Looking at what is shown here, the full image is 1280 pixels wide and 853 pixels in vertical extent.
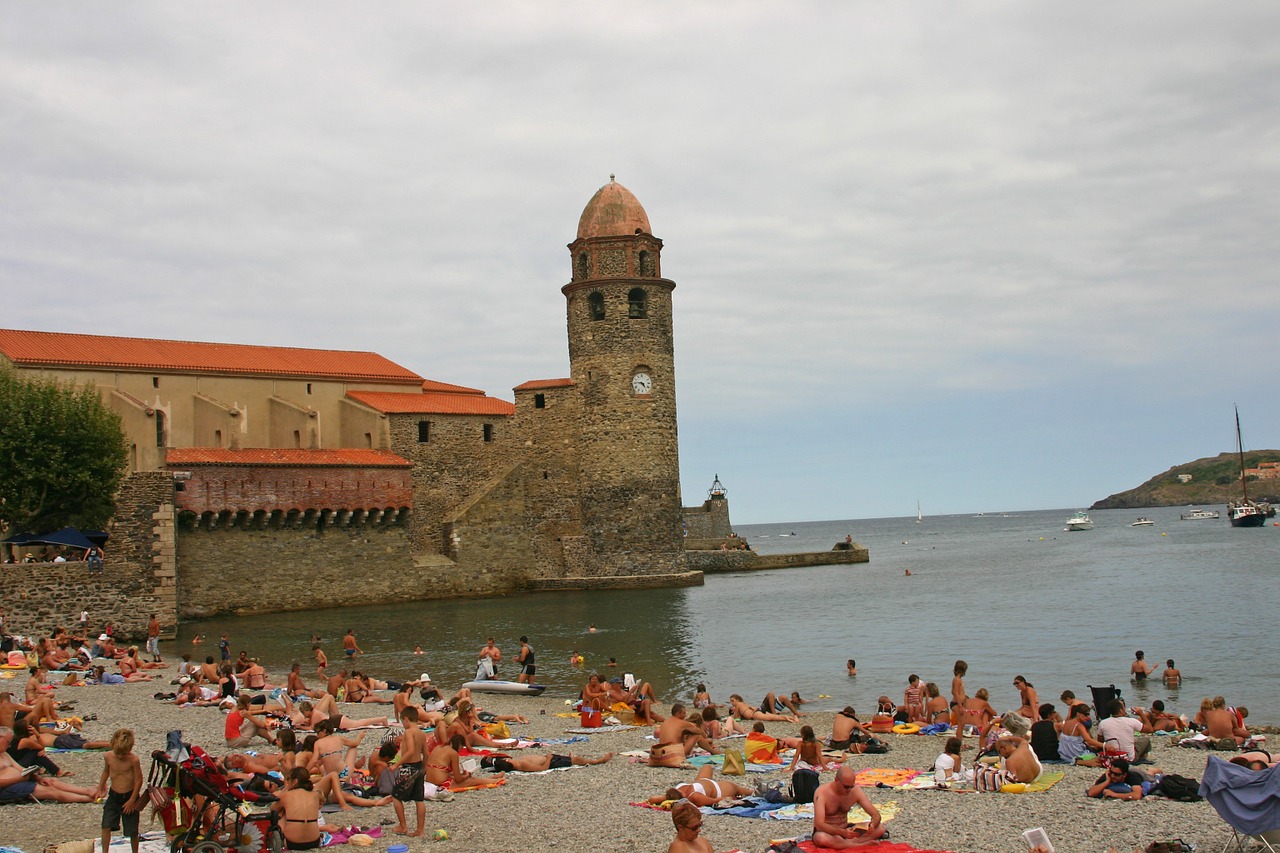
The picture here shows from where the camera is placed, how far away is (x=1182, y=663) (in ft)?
78.5

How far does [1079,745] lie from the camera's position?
12.9 m

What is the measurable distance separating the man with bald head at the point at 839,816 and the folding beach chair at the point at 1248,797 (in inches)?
97.2

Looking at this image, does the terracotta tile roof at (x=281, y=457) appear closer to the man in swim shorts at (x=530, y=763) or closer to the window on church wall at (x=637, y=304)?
the window on church wall at (x=637, y=304)

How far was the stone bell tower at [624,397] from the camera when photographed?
42.3m

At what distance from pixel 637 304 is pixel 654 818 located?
110ft

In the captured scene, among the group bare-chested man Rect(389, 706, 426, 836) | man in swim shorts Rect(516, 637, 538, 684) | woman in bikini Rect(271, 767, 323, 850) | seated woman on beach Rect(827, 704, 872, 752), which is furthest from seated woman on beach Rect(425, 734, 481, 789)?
man in swim shorts Rect(516, 637, 538, 684)

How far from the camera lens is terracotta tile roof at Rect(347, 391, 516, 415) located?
135ft

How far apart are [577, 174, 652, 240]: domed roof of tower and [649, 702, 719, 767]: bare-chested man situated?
1214 inches

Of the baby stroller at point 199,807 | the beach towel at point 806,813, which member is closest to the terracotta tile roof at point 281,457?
the baby stroller at point 199,807

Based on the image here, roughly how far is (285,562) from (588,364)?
13288 millimetres

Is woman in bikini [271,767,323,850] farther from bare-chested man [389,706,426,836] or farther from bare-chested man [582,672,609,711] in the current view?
bare-chested man [582,672,609,711]

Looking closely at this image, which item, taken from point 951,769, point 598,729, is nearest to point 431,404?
point 598,729

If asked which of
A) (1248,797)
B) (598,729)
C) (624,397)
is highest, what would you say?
(624,397)

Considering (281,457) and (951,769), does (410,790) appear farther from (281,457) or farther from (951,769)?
(281,457)
